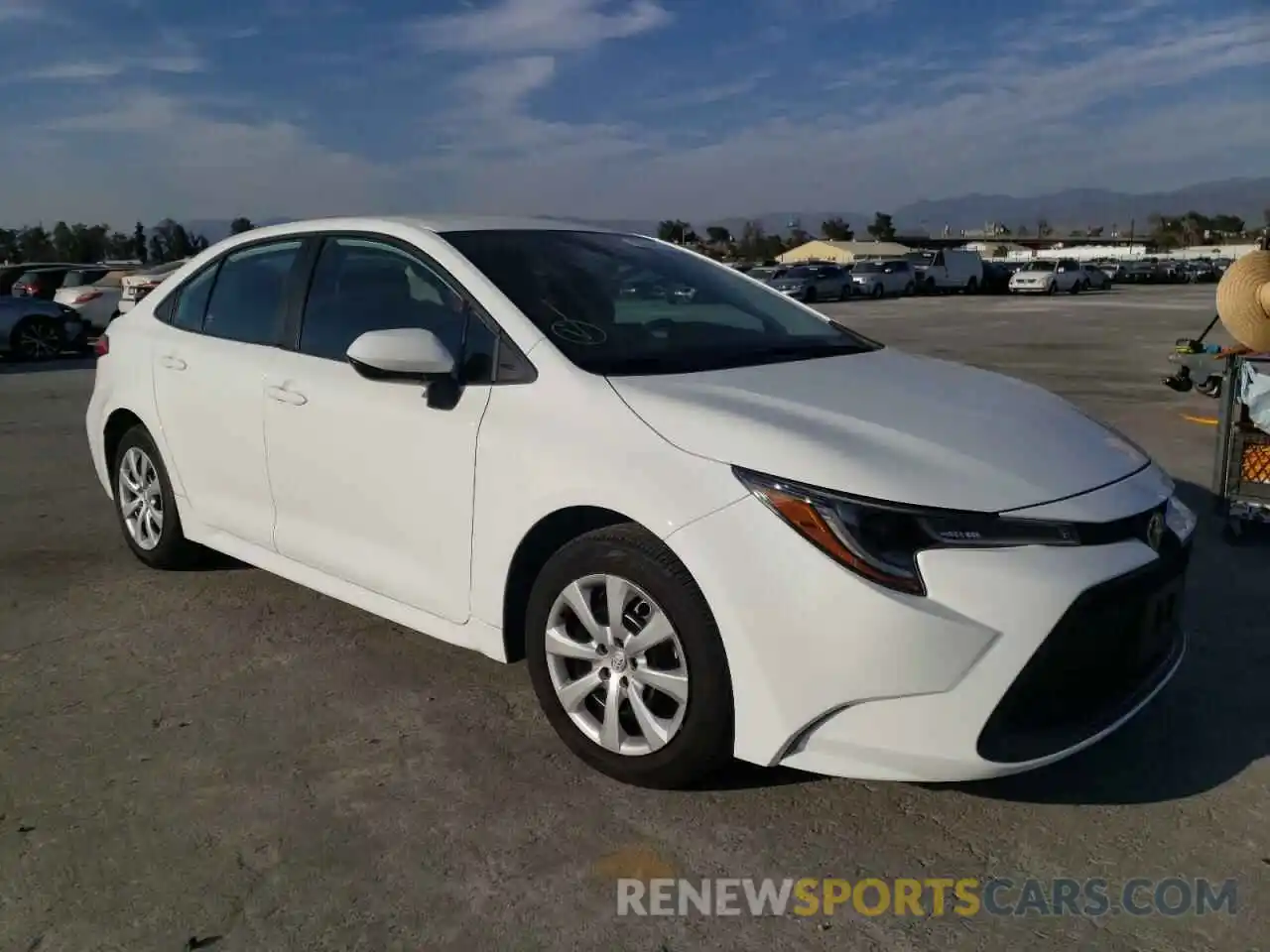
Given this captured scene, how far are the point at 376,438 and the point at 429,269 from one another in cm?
61

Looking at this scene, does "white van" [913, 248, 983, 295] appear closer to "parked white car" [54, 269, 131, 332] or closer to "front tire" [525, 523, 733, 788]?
"parked white car" [54, 269, 131, 332]

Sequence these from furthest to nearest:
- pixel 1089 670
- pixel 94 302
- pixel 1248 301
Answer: pixel 94 302
pixel 1248 301
pixel 1089 670

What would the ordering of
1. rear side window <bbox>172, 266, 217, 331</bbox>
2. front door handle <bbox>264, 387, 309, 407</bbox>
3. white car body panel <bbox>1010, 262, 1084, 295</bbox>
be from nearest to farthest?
front door handle <bbox>264, 387, 309, 407</bbox> → rear side window <bbox>172, 266, 217, 331</bbox> → white car body panel <bbox>1010, 262, 1084, 295</bbox>

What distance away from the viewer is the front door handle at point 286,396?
3.92 meters

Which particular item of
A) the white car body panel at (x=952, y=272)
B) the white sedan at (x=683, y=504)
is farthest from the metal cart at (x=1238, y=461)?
the white car body panel at (x=952, y=272)

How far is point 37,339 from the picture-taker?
16.4m

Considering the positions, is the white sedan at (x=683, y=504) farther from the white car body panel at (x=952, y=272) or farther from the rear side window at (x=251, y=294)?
the white car body panel at (x=952, y=272)

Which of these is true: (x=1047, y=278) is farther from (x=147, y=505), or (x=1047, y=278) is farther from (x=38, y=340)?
(x=147, y=505)

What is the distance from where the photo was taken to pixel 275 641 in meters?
4.22

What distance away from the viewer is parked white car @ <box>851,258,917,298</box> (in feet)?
134

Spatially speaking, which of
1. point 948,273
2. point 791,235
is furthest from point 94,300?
point 791,235

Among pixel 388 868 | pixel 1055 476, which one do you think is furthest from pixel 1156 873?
pixel 388 868

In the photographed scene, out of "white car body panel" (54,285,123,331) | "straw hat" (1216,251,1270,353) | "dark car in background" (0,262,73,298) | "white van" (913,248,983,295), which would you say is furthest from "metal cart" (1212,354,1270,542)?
"white van" (913,248,983,295)

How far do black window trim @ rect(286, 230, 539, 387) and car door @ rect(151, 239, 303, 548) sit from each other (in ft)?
0.25
